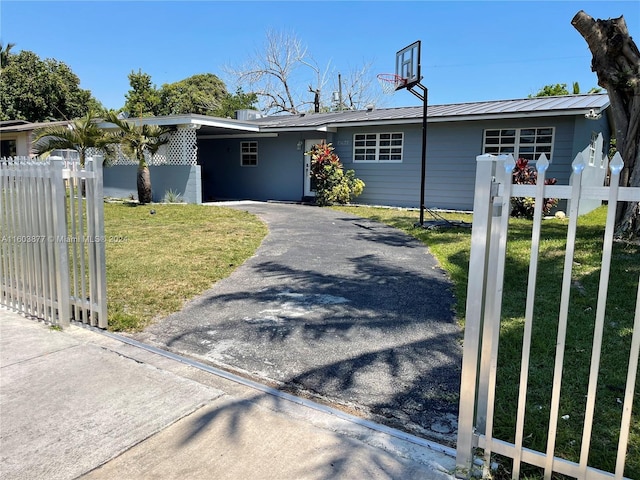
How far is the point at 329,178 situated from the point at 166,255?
942cm

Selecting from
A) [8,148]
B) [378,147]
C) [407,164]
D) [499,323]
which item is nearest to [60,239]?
[499,323]

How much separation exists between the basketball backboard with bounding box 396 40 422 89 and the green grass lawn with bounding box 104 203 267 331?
4819 millimetres

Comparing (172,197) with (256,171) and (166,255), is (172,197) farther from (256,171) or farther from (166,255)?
(166,255)

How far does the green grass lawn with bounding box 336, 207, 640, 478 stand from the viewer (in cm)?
274

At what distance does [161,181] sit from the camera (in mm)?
17203

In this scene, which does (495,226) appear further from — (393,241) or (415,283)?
(393,241)

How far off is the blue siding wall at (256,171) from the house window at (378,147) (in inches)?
91.6

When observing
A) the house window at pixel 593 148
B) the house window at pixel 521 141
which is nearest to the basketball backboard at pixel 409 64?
the house window at pixel 521 141

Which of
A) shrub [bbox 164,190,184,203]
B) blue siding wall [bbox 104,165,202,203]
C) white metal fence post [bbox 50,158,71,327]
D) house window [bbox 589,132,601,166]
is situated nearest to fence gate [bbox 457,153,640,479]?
white metal fence post [bbox 50,158,71,327]

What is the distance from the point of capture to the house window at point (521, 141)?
13852 mm

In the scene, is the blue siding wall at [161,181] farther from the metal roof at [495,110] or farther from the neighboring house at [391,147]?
the metal roof at [495,110]

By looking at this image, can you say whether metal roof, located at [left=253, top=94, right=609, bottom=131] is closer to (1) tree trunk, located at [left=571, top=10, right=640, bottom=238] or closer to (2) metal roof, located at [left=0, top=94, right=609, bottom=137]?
(2) metal roof, located at [left=0, top=94, right=609, bottom=137]

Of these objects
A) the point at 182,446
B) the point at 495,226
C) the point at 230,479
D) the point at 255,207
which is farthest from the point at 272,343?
the point at 255,207

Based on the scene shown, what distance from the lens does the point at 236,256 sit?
782 cm
